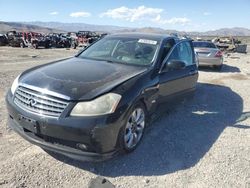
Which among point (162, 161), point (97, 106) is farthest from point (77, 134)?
point (162, 161)

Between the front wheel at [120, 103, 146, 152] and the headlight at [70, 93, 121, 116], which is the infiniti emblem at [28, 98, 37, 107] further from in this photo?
the front wheel at [120, 103, 146, 152]

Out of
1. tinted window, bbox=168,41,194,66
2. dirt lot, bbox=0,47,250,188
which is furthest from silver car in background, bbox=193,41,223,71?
dirt lot, bbox=0,47,250,188

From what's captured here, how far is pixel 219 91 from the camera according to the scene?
9484 mm

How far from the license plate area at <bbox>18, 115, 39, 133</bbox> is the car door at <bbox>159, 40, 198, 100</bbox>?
7.25ft

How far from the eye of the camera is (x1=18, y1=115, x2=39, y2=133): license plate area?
383cm

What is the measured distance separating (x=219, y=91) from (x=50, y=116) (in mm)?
6819

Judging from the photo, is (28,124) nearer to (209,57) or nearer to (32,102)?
(32,102)

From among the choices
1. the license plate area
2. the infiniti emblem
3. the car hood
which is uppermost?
the car hood

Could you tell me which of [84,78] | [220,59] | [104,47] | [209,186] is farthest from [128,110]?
[220,59]

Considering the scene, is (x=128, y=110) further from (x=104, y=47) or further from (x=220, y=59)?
(x=220, y=59)

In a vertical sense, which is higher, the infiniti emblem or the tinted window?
the tinted window

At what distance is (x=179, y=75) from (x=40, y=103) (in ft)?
9.96

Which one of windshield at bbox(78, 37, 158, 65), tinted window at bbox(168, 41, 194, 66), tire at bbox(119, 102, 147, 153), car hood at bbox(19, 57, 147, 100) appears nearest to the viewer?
car hood at bbox(19, 57, 147, 100)

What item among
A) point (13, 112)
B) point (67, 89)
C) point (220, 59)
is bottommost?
point (220, 59)
